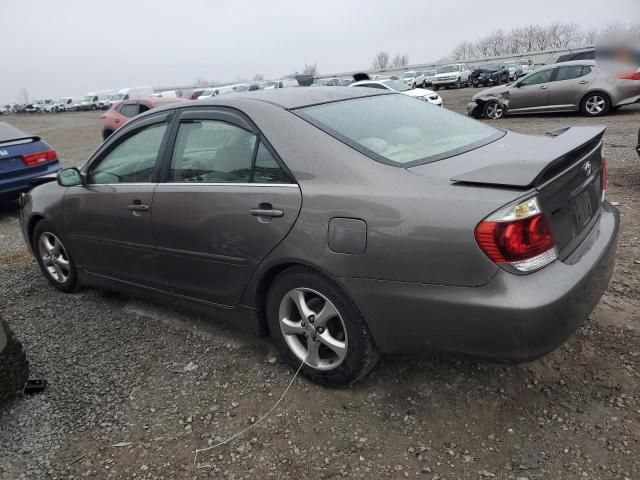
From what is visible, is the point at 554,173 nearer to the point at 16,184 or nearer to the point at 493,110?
the point at 16,184

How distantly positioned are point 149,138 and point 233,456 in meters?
2.13

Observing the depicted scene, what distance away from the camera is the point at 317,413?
2.61 meters

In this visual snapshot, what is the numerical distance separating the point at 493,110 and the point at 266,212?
13991 mm

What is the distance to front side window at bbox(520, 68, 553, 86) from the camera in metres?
13.8

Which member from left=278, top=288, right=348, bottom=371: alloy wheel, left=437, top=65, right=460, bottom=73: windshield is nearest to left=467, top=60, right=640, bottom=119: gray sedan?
left=278, top=288, right=348, bottom=371: alloy wheel

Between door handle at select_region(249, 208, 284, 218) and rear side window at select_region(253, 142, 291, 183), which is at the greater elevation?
rear side window at select_region(253, 142, 291, 183)

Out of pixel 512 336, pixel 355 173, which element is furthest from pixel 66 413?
pixel 512 336

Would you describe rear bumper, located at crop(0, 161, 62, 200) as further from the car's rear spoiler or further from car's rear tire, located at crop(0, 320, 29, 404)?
the car's rear spoiler

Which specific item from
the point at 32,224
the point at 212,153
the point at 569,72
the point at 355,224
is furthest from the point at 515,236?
the point at 569,72

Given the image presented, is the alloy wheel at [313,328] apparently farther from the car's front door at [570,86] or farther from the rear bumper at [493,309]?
the car's front door at [570,86]

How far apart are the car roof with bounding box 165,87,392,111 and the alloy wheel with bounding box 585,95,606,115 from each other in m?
12.0

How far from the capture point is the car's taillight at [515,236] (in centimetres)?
204

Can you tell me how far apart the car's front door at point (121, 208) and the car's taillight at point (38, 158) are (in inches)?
162

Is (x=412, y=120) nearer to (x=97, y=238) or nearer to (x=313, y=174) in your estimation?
(x=313, y=174)
